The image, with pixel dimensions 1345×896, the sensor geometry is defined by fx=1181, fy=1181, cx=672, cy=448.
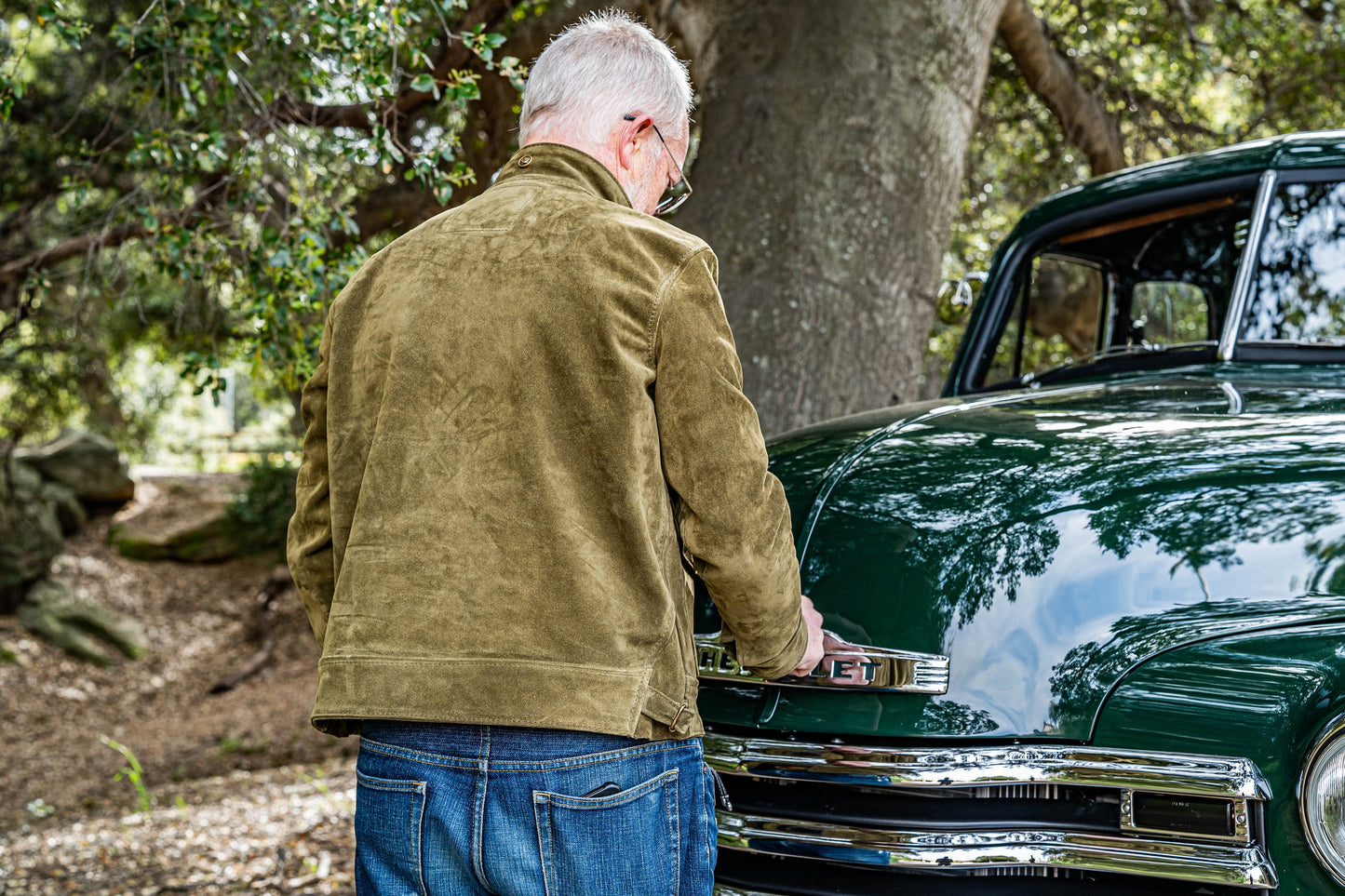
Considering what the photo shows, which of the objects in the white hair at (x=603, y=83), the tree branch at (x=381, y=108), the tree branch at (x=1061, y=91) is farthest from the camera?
the tree branch at (x=1061, y=91)

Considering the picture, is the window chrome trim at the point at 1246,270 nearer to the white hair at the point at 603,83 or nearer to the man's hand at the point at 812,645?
the man's hand at the point at 812,645

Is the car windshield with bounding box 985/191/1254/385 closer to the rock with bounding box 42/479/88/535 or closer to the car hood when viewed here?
the car hood

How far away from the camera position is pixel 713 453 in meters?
1.82

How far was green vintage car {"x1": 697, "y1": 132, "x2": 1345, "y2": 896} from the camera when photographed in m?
1.91

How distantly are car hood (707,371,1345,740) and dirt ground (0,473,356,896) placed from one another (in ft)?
9.31

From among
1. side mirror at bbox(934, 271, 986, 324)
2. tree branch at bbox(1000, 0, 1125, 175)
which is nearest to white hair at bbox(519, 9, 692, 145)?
side mirror at bbox(934, 271, 986, 324)

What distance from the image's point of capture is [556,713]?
5.66 ft

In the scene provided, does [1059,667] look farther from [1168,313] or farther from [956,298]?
[956,298]

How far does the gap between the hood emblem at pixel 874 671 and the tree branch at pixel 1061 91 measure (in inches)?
220

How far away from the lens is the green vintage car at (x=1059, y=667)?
1.91 m

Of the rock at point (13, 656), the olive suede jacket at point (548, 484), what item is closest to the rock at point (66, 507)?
the rock at point (13, 656)

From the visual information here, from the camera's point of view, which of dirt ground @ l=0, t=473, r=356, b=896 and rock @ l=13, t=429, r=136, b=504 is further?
rock @ l=13, t=429, r=136, b=504

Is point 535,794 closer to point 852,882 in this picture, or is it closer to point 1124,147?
point 852,882

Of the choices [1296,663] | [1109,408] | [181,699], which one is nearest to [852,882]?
[1296,663]
